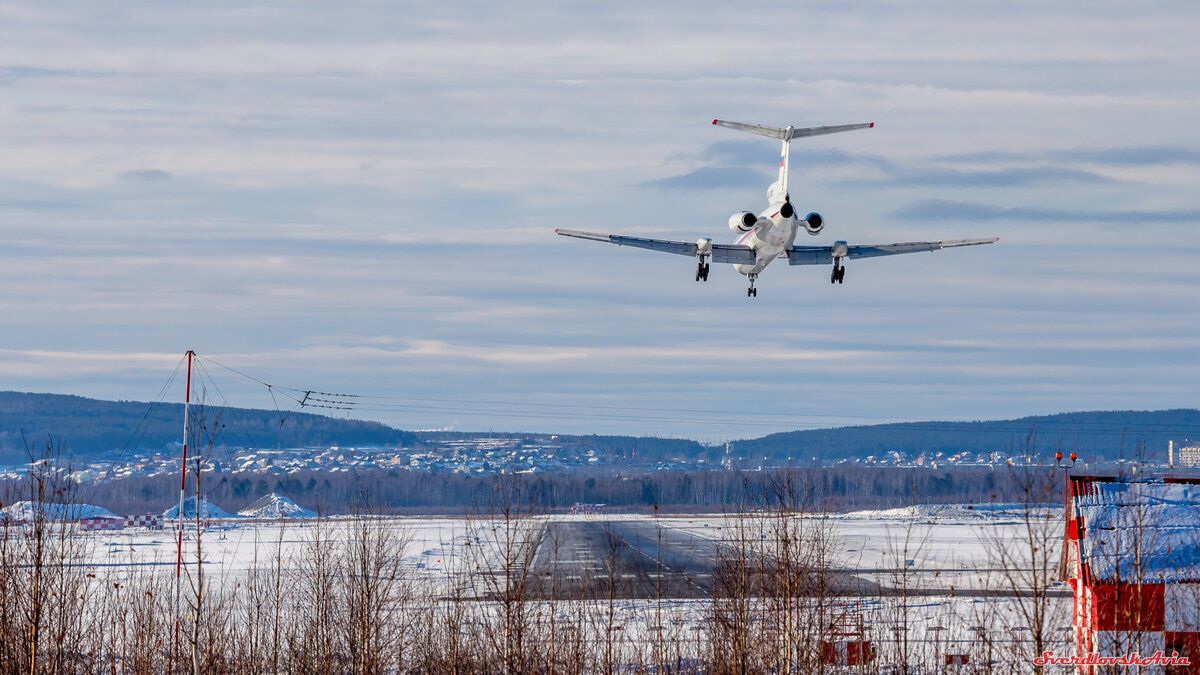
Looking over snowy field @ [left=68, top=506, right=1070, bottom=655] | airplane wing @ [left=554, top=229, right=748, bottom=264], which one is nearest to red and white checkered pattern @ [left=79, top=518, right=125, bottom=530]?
snowy field @ [left=68, top=506, right=1070, bottom=655]

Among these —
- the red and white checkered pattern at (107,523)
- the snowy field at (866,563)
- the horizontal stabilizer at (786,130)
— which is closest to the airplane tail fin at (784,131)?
the horizontal stabilizer at (786,130)

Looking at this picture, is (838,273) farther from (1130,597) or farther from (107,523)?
(107,523)

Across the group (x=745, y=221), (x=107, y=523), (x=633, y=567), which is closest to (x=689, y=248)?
(x=745, y=221)

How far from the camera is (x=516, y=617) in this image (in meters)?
40.2

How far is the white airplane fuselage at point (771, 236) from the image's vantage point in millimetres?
69500

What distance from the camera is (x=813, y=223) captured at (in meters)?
71.1

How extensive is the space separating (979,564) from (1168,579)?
220 feet

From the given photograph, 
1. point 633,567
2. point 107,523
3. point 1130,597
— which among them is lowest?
point 107,523

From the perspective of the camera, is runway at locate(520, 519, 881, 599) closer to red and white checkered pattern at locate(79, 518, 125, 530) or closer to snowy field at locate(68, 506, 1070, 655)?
snowy field at locate(68, 506, 1070, 655)

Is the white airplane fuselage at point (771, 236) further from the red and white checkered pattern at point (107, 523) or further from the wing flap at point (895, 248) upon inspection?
the red and white checkered pattern at point (107, 523)

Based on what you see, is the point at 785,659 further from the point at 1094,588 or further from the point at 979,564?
the point at 979,564

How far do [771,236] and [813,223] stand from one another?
250cm

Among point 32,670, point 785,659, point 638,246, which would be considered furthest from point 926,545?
point 32,670

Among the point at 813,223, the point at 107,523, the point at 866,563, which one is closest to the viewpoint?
the point at 813,223
